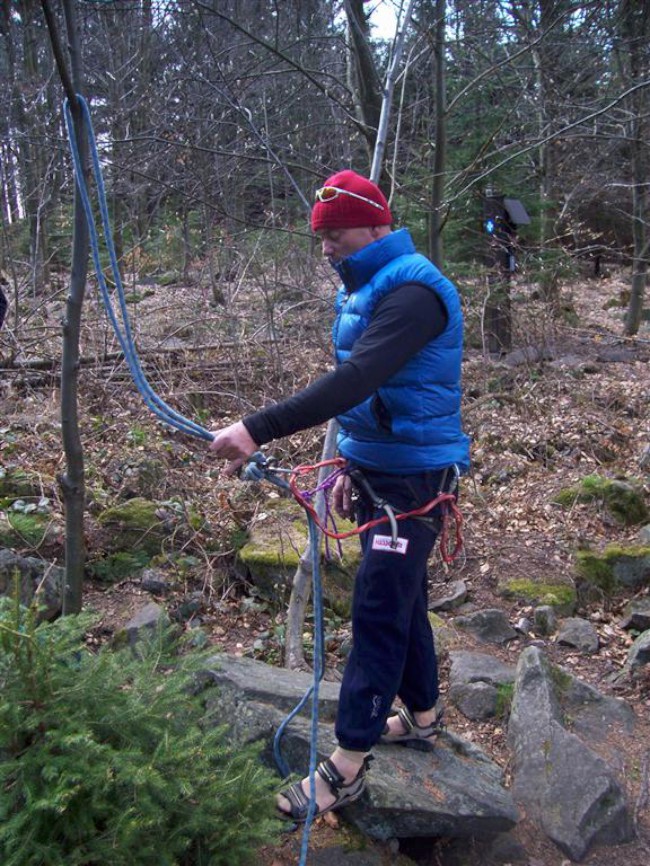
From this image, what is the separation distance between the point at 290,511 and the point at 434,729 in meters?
2.35

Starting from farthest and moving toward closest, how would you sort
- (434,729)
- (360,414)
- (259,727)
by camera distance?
(434,729) < (259,727) < (360,414)

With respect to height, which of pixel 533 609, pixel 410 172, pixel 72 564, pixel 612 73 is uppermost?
pixel 612 73

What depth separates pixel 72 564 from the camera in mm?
2881

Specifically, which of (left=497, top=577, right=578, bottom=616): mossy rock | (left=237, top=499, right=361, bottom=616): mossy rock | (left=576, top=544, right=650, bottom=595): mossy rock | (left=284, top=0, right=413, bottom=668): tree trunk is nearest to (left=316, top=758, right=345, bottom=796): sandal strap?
(left=284, top=0, right=413, bottom=668): tree trunk

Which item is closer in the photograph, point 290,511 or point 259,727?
point 259,727

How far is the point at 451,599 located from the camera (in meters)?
4.89

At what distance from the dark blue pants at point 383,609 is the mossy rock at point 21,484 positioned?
291 centimetres

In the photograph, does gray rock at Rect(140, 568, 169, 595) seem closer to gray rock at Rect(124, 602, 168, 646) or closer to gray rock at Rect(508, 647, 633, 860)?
gray rock at Rect(124, 602, 168, 646)

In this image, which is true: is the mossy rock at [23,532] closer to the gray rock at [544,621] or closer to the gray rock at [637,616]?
the gray rock at [544,621]

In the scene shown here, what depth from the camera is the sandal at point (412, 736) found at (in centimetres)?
307

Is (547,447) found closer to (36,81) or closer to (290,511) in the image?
(290,511)

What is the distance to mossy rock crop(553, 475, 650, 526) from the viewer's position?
19.2ft

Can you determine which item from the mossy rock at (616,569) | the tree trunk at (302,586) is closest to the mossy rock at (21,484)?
the tree trunk at (302,586)

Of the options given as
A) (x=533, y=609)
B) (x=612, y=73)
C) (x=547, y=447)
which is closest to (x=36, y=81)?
(x=612, y=73)
